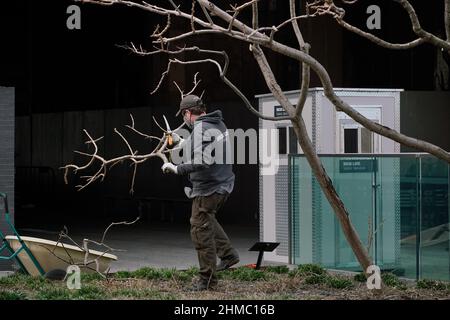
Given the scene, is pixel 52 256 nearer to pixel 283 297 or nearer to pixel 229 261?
pixel 229 261

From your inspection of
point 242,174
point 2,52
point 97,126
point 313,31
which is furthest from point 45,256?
point 2,52

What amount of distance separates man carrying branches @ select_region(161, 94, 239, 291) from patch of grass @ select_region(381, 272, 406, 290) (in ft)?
6.06

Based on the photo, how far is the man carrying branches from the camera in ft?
31.0

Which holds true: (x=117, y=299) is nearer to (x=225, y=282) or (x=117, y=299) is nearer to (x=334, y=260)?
(x=225, y=282)

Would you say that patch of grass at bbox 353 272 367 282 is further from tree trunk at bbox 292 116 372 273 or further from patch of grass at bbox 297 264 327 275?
tree trunk at bbox 292 116 372 273

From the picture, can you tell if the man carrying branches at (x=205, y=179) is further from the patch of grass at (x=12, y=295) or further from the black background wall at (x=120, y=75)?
the black background wall at (x=120, y=75)

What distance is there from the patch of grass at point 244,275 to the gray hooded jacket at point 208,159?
145 cm

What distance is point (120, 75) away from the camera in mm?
27922

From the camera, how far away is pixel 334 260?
11891 mm

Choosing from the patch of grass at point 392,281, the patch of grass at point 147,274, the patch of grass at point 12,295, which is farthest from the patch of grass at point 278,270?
the patch of grass at point 12,295

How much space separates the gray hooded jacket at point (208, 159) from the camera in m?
9.44

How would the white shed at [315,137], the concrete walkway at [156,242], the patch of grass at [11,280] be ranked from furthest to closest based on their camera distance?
the concrete walkway at [156,242]
the white shed at [315,137]
the patch of grass at [11,280]

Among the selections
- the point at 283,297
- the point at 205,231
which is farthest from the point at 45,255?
the point at 283,297
